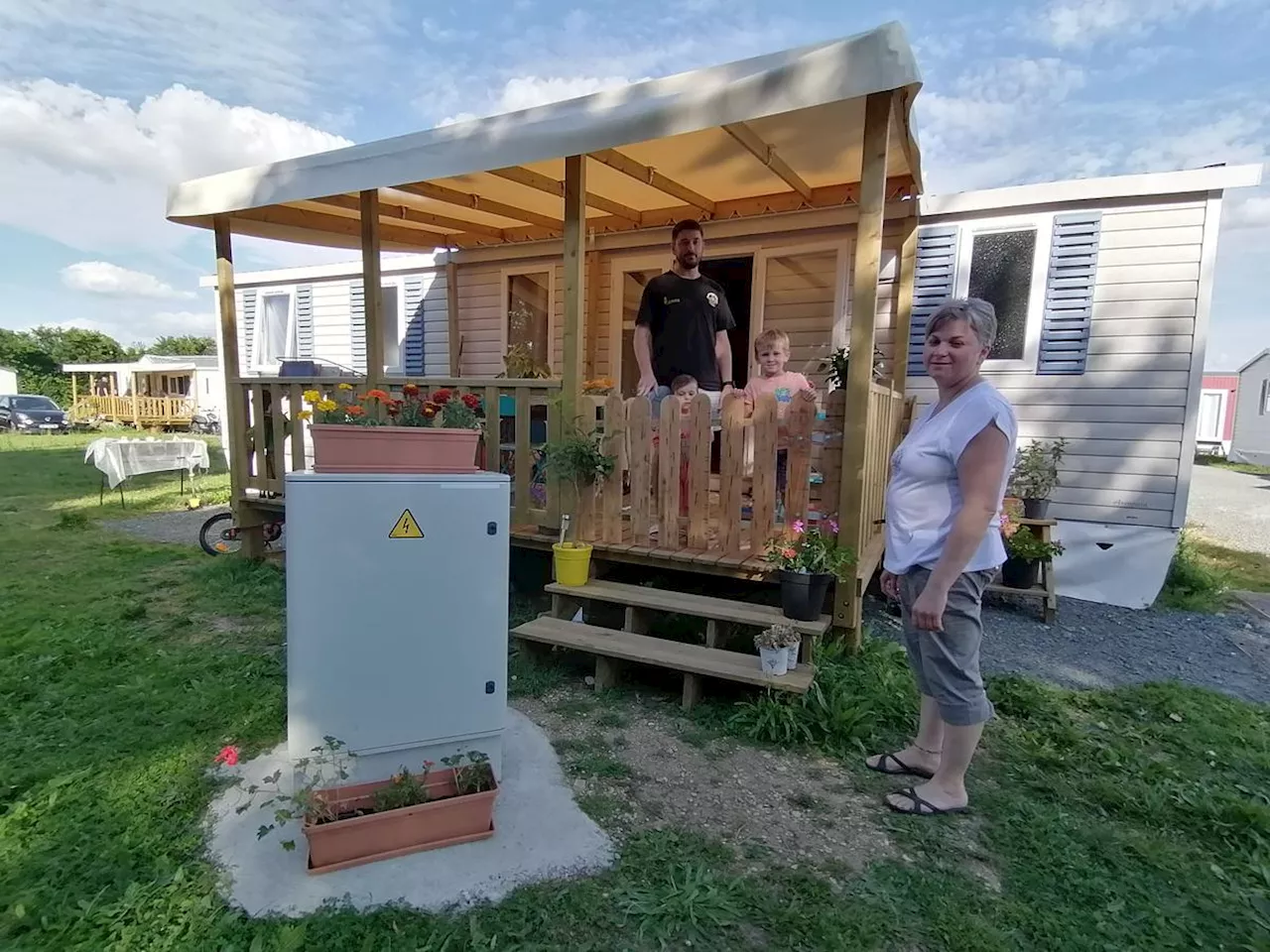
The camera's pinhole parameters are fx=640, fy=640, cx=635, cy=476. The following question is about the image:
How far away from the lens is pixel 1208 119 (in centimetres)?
1429

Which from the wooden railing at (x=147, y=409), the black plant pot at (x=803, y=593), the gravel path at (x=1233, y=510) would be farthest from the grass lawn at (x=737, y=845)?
the wooden railing at (x=147, y=409)

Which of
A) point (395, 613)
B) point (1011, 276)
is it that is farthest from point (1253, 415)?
point (395, 613)

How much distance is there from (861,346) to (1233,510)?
11847mm

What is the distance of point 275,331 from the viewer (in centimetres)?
938

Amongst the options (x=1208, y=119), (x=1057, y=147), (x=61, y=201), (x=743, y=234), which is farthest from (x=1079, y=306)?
(x=61, y=201)

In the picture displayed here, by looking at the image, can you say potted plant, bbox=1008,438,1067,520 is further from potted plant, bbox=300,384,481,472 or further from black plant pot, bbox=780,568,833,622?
potted plant, bbox=300,384,481,472

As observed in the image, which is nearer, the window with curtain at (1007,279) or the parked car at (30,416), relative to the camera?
the window with curtain at (1007,279)

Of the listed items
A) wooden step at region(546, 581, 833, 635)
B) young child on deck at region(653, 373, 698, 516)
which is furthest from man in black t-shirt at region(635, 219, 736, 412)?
wooden step at region(546, 581, 833, 635)

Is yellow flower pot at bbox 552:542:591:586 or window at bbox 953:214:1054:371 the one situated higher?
window at bbox 953:214:1054:371

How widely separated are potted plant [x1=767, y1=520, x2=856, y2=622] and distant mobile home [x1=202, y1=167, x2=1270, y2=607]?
118 inches

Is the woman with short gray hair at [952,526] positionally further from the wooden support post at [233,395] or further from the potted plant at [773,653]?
the wooden support post at [233,395]

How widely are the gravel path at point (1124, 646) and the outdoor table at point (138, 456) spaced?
A: 910 centimetres

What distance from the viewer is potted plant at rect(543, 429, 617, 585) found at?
11.4ft

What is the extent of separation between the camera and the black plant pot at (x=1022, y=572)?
15.9ft
